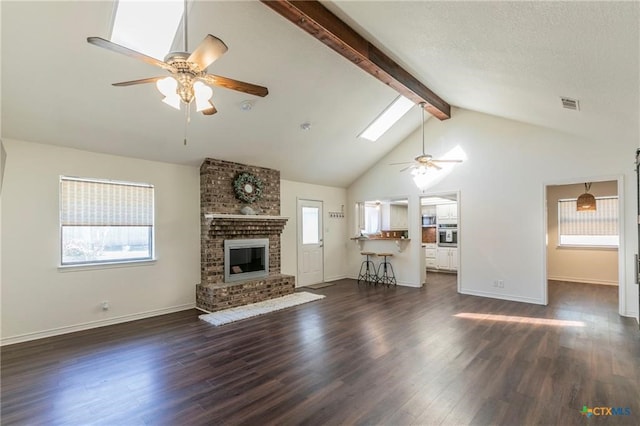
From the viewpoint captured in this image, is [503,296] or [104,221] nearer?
[104,221]

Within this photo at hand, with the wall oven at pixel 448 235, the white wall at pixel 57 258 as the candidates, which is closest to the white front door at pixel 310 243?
the white wall at pixel 57 258

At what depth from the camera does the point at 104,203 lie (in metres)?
4.61

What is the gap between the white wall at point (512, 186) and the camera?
15.5 ft

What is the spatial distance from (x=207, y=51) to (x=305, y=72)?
230 centimetres

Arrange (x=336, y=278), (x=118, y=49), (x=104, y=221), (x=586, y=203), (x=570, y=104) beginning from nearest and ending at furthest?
(x=118, y=49), (x=570, y=104), (x=104, y=221), (x=586, y=203), (x=336, y=278)

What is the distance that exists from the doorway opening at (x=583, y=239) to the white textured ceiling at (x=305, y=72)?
10.9 feet

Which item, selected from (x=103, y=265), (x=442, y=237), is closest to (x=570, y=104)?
(x=442, y=237)

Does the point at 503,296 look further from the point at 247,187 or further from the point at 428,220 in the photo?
the point at 247,187

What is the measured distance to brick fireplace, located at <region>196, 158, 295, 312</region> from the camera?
5266 mm

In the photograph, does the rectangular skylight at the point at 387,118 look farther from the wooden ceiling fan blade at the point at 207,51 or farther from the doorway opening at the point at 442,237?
the wooden ceiling fan blade at the point at 207,51

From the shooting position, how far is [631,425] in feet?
7.01

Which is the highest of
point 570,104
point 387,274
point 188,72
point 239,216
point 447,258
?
point 570,104

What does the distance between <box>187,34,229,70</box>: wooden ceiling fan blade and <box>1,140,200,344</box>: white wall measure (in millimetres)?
3433

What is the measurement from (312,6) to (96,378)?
4186 mm
